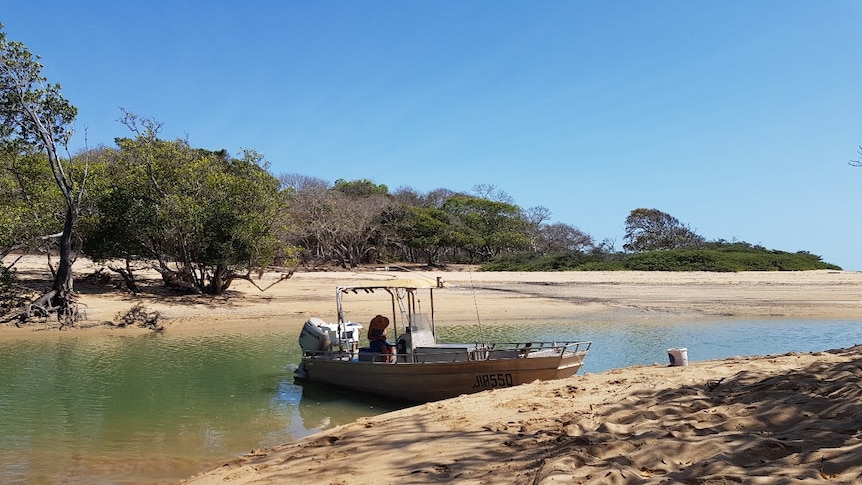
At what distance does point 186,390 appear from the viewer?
533 inches

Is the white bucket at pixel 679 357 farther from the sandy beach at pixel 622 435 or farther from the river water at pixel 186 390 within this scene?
the river water at pixel 186 390

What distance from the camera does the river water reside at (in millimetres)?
8930

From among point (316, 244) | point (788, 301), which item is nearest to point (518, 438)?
point (788, 301)

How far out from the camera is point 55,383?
14.1 meters

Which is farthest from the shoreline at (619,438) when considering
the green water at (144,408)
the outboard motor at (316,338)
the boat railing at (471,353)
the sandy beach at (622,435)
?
the outboard motor at (316,338)

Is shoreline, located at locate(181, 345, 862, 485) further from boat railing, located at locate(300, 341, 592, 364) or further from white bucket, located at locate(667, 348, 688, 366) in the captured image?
boat railing, located at locate(300, 341, 592, 364)

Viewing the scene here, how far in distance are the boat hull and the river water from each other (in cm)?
48

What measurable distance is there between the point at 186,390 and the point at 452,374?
20.7 ft

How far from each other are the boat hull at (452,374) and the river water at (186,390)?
1.57 ft

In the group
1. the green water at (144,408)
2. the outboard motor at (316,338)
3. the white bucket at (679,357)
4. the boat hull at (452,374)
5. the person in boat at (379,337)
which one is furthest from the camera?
the outboard motor at (316,338)

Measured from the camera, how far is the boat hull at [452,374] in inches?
436

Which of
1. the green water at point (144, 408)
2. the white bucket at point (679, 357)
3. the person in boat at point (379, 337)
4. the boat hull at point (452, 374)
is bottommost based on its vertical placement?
the green water at point (144, 408)

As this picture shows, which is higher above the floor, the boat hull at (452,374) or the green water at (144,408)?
the boat hull at (452,374)

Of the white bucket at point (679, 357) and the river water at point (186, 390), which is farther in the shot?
the white bucket at point (679, 357)
